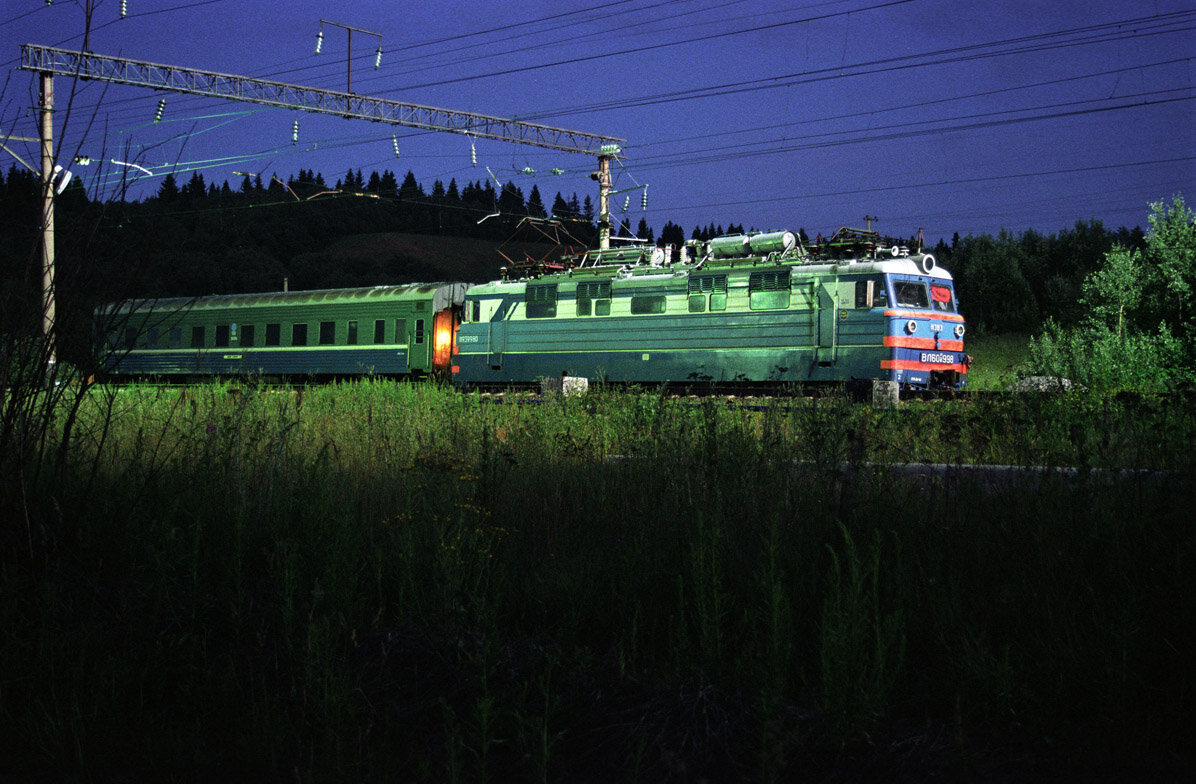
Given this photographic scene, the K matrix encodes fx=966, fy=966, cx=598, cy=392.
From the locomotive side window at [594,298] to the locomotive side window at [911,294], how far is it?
20.5ft

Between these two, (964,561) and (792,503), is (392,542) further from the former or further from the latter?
(964,561)

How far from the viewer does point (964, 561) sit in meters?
4.48

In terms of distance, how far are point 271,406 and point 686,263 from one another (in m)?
10.9

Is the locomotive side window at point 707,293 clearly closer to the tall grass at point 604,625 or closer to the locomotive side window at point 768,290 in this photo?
the locomotive side window at point 768,290

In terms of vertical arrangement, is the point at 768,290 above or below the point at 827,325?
above

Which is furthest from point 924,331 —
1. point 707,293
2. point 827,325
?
point 707,293

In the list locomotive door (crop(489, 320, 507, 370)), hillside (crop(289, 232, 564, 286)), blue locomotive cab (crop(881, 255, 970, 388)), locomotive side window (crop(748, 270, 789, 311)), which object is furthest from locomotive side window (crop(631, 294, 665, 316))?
hillside (crop(289, 232, 564, 286))

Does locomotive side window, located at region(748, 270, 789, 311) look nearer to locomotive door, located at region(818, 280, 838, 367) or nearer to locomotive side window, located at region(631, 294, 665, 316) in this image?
locomotive door, located at region(818, 280, 838, 367)

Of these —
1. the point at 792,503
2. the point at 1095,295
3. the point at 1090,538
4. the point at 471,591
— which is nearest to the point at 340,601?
the point at 471,591

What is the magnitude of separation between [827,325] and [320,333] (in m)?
14.8

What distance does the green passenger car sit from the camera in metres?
25.3

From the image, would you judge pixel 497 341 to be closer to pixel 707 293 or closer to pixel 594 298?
pixel 594 298

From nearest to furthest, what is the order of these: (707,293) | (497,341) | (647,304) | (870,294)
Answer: (870,294), (707,293), (647,304), (497,341)

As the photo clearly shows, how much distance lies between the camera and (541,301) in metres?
22.4
